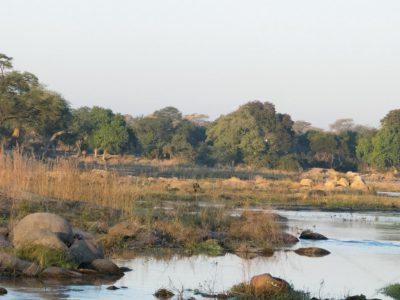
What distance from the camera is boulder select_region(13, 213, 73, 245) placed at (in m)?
17.0

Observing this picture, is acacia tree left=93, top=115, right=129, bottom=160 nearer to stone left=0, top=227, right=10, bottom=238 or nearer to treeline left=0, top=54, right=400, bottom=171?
treeline left=0, top=54, right=400, bottom=171

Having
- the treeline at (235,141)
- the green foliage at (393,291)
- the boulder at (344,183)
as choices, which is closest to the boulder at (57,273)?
the green foliage at (393,291)

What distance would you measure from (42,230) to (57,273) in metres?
1.35

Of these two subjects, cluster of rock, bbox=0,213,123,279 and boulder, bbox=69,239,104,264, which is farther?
boulder, bbox=69,239,104,264

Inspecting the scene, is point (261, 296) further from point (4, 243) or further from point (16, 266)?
point (4, 243)

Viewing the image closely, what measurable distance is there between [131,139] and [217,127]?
14.4m

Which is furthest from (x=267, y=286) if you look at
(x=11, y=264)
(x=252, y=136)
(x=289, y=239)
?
(x=252, y=136)

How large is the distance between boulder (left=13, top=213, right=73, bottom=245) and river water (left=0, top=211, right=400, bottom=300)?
4.88 feet

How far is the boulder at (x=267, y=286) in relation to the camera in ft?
46.3

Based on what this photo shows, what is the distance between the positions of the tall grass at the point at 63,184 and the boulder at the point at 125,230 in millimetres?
2815

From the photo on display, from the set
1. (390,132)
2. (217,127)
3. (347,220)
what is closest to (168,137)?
(217,127)

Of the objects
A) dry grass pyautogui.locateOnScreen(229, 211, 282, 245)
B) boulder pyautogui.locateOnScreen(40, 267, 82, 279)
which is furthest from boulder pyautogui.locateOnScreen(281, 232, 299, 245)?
boulder pyautogui.locateOnScreen(40, 267, 82, 279)

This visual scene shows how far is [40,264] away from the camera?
52.6ft

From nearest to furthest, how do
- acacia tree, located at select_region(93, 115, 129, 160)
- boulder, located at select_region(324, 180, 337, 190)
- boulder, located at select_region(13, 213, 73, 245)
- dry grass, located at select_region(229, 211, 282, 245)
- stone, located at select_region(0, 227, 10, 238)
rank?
boulder, located at select_region(13, 213, 73, 245)
stone, located at select_region(0, 227, 10, 238)
dry grass, located at select_region(229, 211, 282, 245)
boulder, located at select_region(324, 180, 337, 190)
acacia tree, located at select_region(93, 115, 129, 160)
